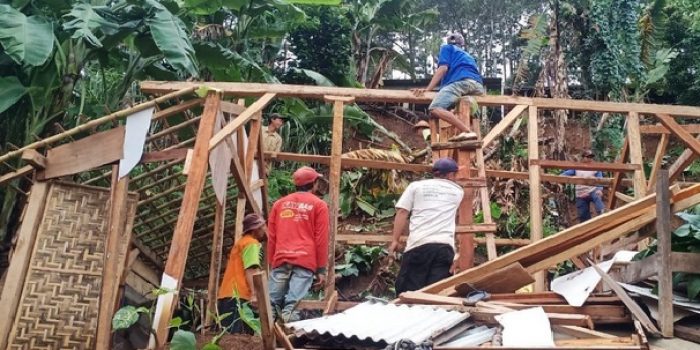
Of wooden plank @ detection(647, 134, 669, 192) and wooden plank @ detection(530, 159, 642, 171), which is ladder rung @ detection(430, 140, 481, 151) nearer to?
wooden plank @ detection(530, 159, 642, 171)

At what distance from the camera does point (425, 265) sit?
5078 mm

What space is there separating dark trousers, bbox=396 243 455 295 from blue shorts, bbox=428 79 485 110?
1701 mm

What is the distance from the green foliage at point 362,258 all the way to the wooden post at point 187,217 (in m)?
5.43

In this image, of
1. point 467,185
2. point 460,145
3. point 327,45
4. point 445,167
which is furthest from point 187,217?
point 327,45

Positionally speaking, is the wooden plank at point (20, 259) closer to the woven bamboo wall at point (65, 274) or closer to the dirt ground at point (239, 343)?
the woven bamboo wall at point (65, 274)

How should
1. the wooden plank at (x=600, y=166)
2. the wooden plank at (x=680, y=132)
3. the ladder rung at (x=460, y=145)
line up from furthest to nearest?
the wooden plank at (x=600, y=166)
the wooden plank at (x=680, y=132)
the ladder rung at (x=460, y=145)

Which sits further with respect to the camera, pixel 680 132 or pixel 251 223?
pixel 680 132

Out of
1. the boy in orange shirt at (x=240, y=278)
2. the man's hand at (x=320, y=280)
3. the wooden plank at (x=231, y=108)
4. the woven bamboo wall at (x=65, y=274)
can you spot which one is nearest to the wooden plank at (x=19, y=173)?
the woven bamboo wall at (x=65, y=274)

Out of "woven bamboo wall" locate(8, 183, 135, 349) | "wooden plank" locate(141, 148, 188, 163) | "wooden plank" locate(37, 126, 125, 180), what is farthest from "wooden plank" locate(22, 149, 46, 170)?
"wooden plank" locate(141, 148, 188, 163)

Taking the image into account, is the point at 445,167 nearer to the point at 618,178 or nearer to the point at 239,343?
the point at 239,343

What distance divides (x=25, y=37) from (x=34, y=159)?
4.74ft

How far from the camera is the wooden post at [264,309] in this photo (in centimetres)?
294

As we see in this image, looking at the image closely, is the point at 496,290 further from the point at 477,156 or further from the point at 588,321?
the point at 477,156

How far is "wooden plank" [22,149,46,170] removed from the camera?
4.71 m
